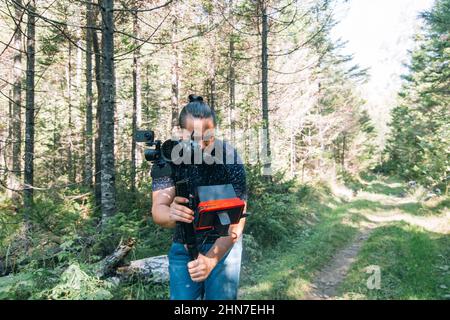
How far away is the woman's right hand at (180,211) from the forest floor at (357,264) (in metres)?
3.94

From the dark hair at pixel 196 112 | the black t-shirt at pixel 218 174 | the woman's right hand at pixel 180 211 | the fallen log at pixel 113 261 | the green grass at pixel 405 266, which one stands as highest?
the dark hair at pixel 196 112

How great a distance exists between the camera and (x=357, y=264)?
300 inches

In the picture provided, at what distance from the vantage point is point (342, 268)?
25.2ft

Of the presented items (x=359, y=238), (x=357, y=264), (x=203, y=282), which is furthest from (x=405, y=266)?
(x=203, y=282)

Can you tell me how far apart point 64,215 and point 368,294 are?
20.0 feet

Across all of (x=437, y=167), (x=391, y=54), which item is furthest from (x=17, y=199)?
(x=391, y=54)

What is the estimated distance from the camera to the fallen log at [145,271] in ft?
18.0

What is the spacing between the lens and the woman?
2428 millimetres

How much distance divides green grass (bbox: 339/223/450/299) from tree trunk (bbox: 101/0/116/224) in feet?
15.1

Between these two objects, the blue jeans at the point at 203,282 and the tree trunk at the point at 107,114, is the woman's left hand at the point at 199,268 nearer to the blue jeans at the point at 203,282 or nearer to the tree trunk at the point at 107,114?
the blue jeans at the point at 203,282

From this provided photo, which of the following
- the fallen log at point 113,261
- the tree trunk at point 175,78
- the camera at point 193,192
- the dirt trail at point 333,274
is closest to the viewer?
the camera at point 193,192

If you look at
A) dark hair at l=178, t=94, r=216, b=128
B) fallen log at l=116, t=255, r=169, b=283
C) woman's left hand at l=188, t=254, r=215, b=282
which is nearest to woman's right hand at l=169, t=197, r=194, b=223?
woman's left hand at l=188, t=254, r=215, b=282

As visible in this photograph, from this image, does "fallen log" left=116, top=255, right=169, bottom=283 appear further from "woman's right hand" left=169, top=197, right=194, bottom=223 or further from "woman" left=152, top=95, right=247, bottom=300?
"woman's right hand" left=169, top=197, right=194, bottom=223

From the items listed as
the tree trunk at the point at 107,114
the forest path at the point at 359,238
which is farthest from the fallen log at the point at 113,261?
the forest path at the point at 359,238
